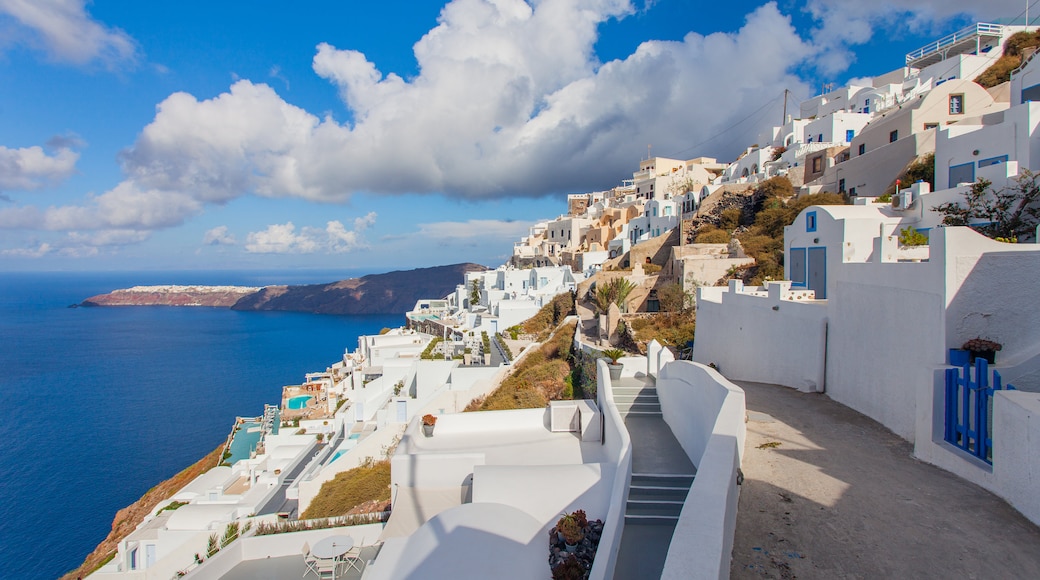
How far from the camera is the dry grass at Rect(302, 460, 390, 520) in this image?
1302 centimetres

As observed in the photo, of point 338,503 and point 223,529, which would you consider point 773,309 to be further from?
point 223,529

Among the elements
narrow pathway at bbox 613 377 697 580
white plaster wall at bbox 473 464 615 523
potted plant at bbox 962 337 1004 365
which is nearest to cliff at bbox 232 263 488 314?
narrow pathway at bbox 613 377 697 580

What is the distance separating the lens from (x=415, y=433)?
10117mm

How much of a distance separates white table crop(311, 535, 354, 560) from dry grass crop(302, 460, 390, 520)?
3.38 metres

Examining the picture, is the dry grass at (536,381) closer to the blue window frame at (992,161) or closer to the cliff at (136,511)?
the blue window frame at (992,161)

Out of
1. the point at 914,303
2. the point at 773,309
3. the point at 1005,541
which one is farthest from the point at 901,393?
the point at 773,309

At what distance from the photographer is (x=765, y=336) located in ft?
33.3

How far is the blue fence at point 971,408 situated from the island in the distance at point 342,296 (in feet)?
367

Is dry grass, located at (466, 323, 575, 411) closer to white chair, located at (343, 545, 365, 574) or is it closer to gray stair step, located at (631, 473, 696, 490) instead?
white chair, located at (343, 545, 365, 574)

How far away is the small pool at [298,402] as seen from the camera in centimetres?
2826

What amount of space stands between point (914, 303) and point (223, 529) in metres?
15.3

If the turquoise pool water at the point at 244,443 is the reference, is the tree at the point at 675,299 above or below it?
above

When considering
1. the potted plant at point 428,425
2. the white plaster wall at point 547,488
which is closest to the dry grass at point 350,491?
the potted plant at point 428,425

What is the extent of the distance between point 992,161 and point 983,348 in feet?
35.5
